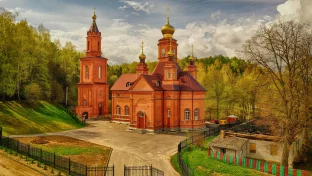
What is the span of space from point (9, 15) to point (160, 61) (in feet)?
69.5

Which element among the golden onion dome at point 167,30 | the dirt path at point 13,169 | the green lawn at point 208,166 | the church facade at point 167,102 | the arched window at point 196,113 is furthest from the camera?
the golden onion dome at point 167,30

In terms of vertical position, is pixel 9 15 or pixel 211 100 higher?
pixel 9 15

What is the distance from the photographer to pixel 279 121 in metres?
17.6

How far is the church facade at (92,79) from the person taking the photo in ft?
133

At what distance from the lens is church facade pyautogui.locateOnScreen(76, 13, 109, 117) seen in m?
40.4

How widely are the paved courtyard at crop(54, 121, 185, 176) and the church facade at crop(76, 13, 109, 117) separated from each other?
26.2ft

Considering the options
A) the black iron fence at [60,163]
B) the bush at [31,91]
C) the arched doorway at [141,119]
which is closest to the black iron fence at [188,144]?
the black iron fence at [60,163]

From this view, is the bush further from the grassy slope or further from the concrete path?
the concrete path

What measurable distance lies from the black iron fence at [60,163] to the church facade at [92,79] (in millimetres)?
21857

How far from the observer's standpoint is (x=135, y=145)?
913 inches

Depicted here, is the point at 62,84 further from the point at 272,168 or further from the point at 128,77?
the point at 272,168

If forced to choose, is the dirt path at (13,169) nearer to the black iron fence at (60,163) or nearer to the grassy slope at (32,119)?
the black iron fence at (60,163)

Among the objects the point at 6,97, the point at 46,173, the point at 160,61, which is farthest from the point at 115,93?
the point at 46,173

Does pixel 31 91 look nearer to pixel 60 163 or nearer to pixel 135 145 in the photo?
pixel 135 145
